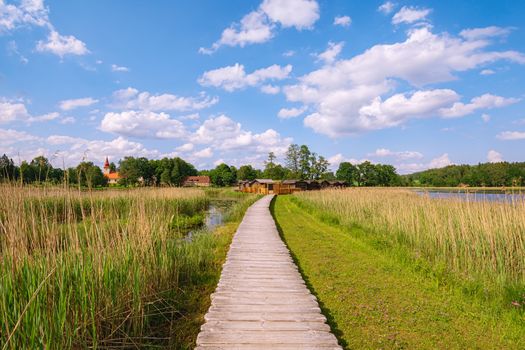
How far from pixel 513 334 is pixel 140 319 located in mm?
4744

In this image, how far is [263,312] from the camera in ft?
11.5

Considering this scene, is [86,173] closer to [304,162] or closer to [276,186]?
[276,186]

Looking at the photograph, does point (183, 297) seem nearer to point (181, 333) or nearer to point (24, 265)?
point (181, 333)

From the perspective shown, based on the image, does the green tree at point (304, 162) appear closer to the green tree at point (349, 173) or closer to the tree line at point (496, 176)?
the green tree at point (349, 173)

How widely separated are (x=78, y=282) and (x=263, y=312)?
2120 mm

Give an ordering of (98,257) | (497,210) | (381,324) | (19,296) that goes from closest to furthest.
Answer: (19,296)
(98,257)
(381,324)
(497,210)

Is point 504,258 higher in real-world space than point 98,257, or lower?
lower

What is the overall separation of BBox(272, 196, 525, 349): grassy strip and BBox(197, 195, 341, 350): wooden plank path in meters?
0.56

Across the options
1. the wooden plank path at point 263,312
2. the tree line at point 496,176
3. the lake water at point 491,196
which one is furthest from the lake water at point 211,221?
the tree line at point 496,176

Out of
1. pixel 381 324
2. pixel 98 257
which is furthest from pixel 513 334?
pixel 98 257

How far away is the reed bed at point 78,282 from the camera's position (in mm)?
2250

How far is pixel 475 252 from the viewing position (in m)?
5.48

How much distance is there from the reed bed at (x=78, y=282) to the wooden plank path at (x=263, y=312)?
28.7 inches

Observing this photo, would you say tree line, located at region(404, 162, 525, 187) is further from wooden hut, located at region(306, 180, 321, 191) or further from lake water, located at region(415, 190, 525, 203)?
wooden hut, located at region(306, 180, 321, 191)
